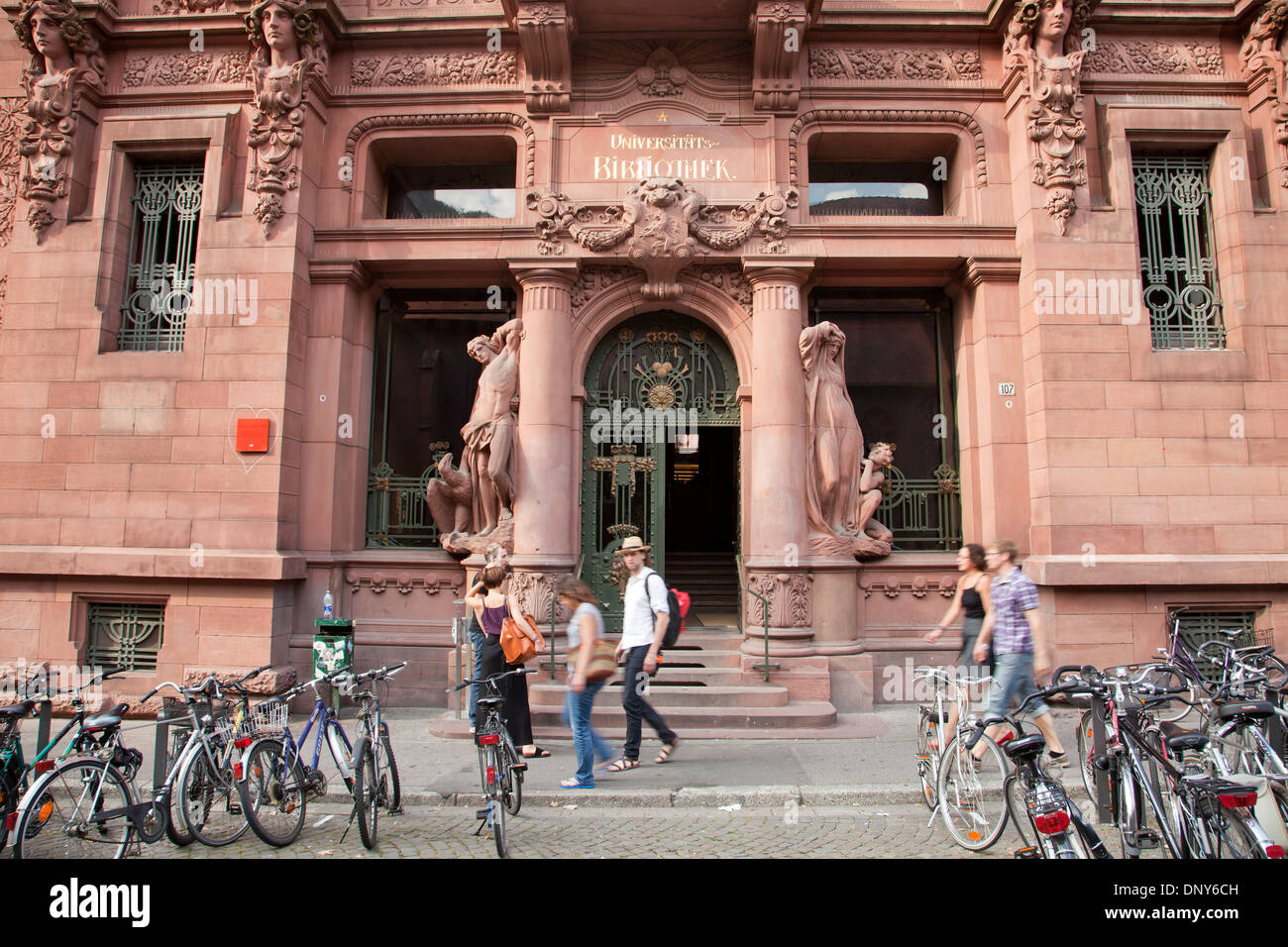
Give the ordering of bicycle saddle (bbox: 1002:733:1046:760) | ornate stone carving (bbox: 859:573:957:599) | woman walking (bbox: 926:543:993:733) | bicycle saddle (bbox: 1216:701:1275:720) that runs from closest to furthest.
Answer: bicycle saddle (bbox: 1002:733:1046:760) → bicycle saddle (bbox: 1216:701:1275:720) → woman walking (bbox: 926:543:993:733) → ornate stone carving (bbox: 859:573:957:599)

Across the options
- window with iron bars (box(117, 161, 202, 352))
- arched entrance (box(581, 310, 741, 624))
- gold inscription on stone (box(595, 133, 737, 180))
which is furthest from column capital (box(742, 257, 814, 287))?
window with iron bars (box(117, 161, 202, 352))

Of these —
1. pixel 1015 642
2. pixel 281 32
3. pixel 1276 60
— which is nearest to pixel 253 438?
pixel 281 32

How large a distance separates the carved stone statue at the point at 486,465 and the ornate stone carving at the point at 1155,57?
8366 millimetres

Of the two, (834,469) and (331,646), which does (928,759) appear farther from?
(331,646)

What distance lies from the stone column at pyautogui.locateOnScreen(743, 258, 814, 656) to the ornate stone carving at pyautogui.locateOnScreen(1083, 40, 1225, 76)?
4.74 metres

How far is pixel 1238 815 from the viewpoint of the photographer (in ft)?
12.5

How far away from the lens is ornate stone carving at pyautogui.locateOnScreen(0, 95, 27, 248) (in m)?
10.7

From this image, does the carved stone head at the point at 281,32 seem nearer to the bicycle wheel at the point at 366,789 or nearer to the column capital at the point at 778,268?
Answer: the column capital at the point at 778,268

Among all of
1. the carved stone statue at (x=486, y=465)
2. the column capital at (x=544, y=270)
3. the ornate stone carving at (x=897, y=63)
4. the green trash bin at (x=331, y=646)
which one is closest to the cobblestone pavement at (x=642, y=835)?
the green trash bin at (x=331, y=646)

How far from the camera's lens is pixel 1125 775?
4887mm

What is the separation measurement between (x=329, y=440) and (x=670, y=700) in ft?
18.1

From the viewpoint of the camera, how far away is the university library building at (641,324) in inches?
374

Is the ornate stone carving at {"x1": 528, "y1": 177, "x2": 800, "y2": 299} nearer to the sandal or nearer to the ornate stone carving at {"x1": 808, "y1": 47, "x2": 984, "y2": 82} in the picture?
the ornate stone carving at {"x1": 808, "y1": 47, "x2": 984, "y2": 82}

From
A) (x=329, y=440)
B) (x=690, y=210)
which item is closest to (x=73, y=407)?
(x=329, y=440)
